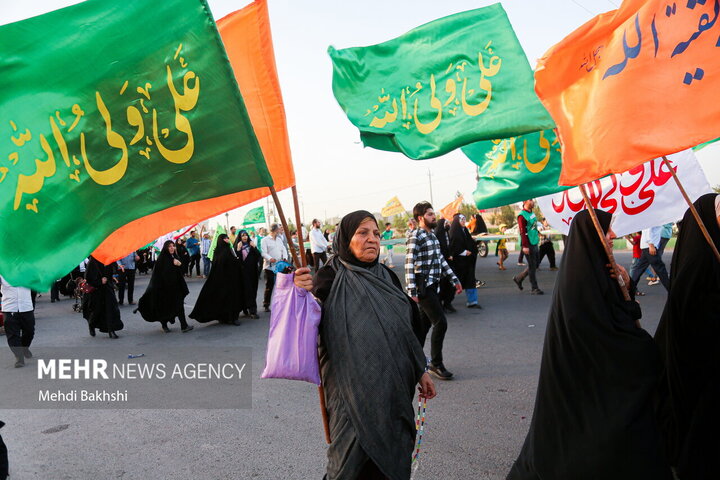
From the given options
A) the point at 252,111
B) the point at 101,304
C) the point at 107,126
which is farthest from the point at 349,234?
the point at 101,304

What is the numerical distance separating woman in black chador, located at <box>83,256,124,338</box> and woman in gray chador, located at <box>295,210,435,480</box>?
6.53 m

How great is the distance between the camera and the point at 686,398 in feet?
7.98

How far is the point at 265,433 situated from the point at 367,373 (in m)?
1.86

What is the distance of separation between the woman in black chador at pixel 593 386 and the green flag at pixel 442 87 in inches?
58.3

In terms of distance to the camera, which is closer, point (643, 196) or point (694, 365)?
point (694, 365)

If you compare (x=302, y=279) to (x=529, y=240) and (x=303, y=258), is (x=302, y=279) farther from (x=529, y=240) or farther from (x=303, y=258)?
(x=529, y=240)

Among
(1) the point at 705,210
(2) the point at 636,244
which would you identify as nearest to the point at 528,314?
(2) the point at 636,244

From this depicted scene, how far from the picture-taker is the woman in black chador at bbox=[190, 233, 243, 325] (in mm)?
8641

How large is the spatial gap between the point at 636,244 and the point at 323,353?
7.43 m

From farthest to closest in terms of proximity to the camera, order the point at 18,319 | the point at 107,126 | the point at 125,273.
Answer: the point at 125,273
the point at 18,319
the point at 107,126

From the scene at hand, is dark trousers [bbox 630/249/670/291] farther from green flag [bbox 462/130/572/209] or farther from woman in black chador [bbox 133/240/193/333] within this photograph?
woman in black chador [bbox 133/240/193/333]

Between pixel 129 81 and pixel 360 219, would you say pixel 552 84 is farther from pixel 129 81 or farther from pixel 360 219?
pixel 129 81

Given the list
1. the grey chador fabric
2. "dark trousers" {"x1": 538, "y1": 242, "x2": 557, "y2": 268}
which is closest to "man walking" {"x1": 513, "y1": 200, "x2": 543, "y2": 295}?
"dark trousers" {"x1": 538, "y1": 242, "x2": 557, "y2": 268}

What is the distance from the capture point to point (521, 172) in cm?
415
